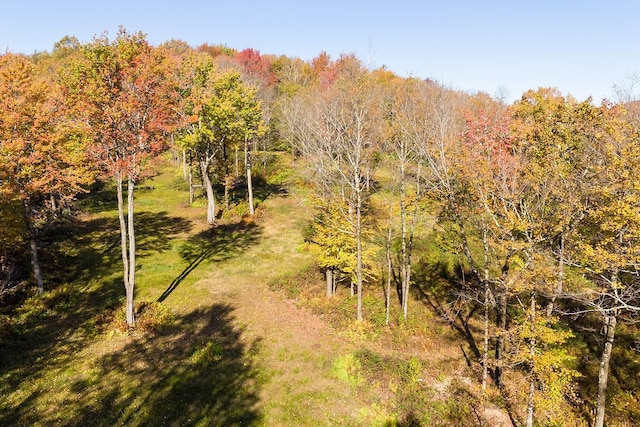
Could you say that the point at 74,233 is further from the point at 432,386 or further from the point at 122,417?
the point at 432,386

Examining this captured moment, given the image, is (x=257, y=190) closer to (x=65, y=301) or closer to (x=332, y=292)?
(x=332, y=292)

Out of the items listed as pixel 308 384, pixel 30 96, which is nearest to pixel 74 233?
pixel 30 96

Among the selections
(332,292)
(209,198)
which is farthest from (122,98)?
(209,198)

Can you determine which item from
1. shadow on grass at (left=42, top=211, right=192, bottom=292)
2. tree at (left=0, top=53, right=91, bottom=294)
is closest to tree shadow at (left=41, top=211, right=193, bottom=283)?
shadow on grass at (left=42, top=211, right=192, bottom=292)

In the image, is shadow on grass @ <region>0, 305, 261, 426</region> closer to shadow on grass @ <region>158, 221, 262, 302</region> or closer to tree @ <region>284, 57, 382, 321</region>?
shadow on grass @ <region>158, 221, 262, 302</region>

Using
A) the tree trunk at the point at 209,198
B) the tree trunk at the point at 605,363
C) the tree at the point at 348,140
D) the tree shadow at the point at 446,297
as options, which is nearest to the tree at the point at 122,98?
the tree at the point at 348,140

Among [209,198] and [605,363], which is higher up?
[209,198]
